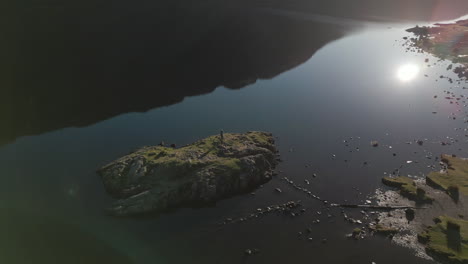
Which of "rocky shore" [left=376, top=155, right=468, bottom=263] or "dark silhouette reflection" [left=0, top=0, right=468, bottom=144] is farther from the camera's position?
"dark silhouette reflection" [left=0, top=0, right=468, bottom=144]

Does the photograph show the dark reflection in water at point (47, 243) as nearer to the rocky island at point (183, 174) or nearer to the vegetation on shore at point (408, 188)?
the rocky island at point (183, 174)

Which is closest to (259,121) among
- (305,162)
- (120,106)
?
(305,162)

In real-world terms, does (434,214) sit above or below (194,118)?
below

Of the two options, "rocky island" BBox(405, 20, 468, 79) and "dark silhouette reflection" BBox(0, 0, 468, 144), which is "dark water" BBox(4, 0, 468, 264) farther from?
"rocky island" BBox(405, 20, 468, 79)

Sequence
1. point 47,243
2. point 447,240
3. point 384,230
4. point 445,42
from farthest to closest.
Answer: point 445,42 → point 384,230 → point 447,240 → point 47,243

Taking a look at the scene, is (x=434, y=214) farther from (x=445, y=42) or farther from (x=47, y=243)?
(x=445, y=42)

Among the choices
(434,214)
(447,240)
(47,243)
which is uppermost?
(47,243)

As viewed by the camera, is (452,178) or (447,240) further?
(452,178)

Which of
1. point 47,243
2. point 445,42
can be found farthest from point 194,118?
point 445,42

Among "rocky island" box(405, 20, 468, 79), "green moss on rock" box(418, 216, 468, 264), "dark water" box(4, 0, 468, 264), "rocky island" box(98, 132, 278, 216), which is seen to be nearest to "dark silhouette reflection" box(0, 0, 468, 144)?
"dark water" box(4, 0, 468, 264)
